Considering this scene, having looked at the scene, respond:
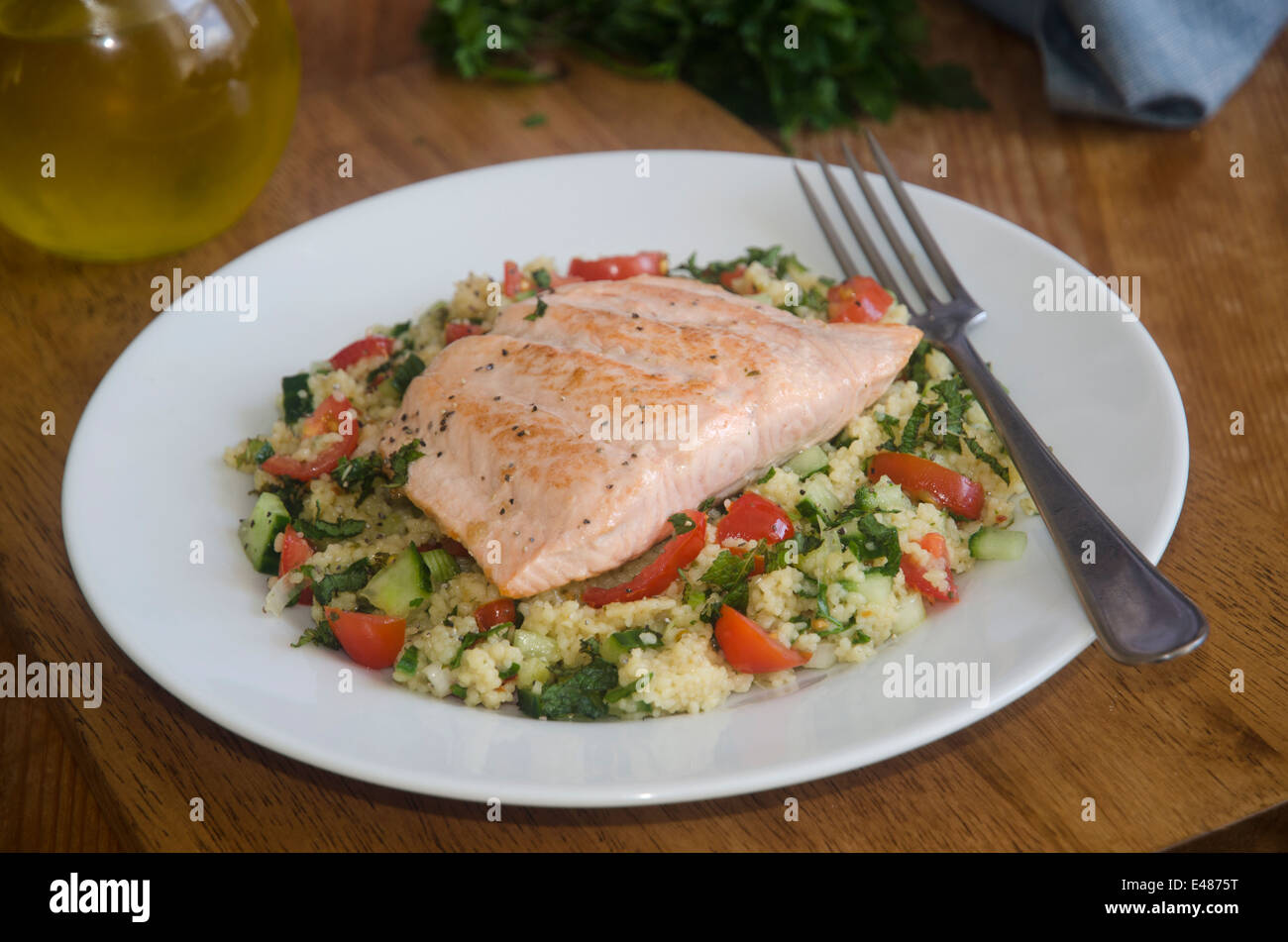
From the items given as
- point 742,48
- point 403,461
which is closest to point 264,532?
point 403,461

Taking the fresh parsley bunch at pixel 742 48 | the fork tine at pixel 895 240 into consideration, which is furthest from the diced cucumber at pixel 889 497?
the fresh parsley bunch at pixel 742 48

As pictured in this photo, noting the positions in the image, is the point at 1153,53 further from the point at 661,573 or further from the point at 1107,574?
the point at 661,573

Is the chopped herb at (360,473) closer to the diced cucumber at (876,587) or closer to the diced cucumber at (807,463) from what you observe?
the diced cucumber at (807,463)

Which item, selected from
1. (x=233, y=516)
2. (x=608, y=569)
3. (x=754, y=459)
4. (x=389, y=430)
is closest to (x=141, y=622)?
(x=233, y=516)

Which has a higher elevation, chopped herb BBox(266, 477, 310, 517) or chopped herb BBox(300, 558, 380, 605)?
chopped herb BBox(266, 477, 310, 517)

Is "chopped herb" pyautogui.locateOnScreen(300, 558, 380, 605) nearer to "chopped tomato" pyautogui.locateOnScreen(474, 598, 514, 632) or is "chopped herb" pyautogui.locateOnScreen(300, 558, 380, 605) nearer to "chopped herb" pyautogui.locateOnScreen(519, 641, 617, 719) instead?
"chopped tomato" pyautogui.locateOnScreen(474, 598, 514, 632)

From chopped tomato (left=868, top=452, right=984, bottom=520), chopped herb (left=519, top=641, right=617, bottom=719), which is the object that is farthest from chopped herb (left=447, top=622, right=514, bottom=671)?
chopped tomato (left=868, top=452, right=984, bottom=520)
